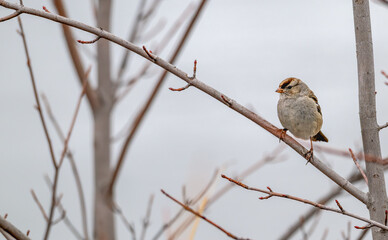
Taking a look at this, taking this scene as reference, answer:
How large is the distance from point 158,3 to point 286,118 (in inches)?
37.7

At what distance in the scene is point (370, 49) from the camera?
1266mm

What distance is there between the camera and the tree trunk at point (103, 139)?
2.31 m

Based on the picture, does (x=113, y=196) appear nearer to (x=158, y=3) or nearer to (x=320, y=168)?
(x=158, y=3)

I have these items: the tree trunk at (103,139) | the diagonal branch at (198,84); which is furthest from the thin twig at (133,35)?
the diagonal branch at (198,84)

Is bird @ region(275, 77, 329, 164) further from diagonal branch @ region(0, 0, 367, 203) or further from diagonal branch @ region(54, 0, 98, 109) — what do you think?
diagonal branch @ region(54, 0, 98, 109)

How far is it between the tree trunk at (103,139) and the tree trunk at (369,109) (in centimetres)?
132

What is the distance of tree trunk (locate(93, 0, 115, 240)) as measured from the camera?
2.31 meters

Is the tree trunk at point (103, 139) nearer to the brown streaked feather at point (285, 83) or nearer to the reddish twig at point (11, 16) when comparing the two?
the brown streaked feather at point (285, 83)

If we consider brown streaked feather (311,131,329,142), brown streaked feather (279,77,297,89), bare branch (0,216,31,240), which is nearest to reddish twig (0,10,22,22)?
bare branch (0,216,31,240)

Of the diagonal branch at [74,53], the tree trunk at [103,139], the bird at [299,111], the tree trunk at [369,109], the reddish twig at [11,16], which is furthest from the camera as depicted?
the tree trunk at [103,139]

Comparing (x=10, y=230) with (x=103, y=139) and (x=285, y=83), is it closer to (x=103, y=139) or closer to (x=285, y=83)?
(x=103, y=139)

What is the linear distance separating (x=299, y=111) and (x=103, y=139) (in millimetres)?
911

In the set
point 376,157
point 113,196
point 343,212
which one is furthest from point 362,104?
point 113,196

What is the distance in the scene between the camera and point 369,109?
126 centimetres
